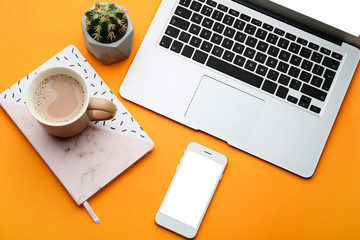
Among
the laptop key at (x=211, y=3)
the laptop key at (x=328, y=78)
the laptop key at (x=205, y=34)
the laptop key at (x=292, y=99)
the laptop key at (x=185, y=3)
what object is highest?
the laptop key at (x=211, y=3)

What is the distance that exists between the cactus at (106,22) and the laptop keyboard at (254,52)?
12cm

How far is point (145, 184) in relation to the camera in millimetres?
938

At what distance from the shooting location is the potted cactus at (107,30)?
2.80 ft

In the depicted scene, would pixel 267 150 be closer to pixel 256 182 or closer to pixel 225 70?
pixel 256 182

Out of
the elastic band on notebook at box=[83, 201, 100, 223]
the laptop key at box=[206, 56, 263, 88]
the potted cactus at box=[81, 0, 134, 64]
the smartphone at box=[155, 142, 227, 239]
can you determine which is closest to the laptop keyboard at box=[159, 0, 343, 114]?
the laptop key at box=[206, 56, 263, 88]

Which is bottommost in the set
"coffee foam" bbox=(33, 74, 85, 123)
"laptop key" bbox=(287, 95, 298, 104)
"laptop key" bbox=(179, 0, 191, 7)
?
"coffee foam" bbox=(33, 74, 85, 123)

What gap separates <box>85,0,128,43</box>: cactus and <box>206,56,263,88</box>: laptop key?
0.22 meters

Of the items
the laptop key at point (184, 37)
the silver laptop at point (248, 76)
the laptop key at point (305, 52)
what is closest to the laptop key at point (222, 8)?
the silver laptop at point (248, 76)

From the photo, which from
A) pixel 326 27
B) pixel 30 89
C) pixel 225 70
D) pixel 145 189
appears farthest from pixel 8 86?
pixel 326 27

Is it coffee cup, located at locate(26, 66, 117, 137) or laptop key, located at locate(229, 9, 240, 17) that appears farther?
laptop key, located at locate(229, 9, 240, 17)

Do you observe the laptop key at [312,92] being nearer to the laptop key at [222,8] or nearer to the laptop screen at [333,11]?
the laptop screen at [333,11]

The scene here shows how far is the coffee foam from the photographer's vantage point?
2.71 feet

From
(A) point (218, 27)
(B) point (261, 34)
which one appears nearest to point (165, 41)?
(A) point (218, 27)

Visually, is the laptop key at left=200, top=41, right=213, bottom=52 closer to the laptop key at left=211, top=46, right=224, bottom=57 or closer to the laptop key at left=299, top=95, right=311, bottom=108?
the laptop key at left=211, top=46, right=224, bottom=57
